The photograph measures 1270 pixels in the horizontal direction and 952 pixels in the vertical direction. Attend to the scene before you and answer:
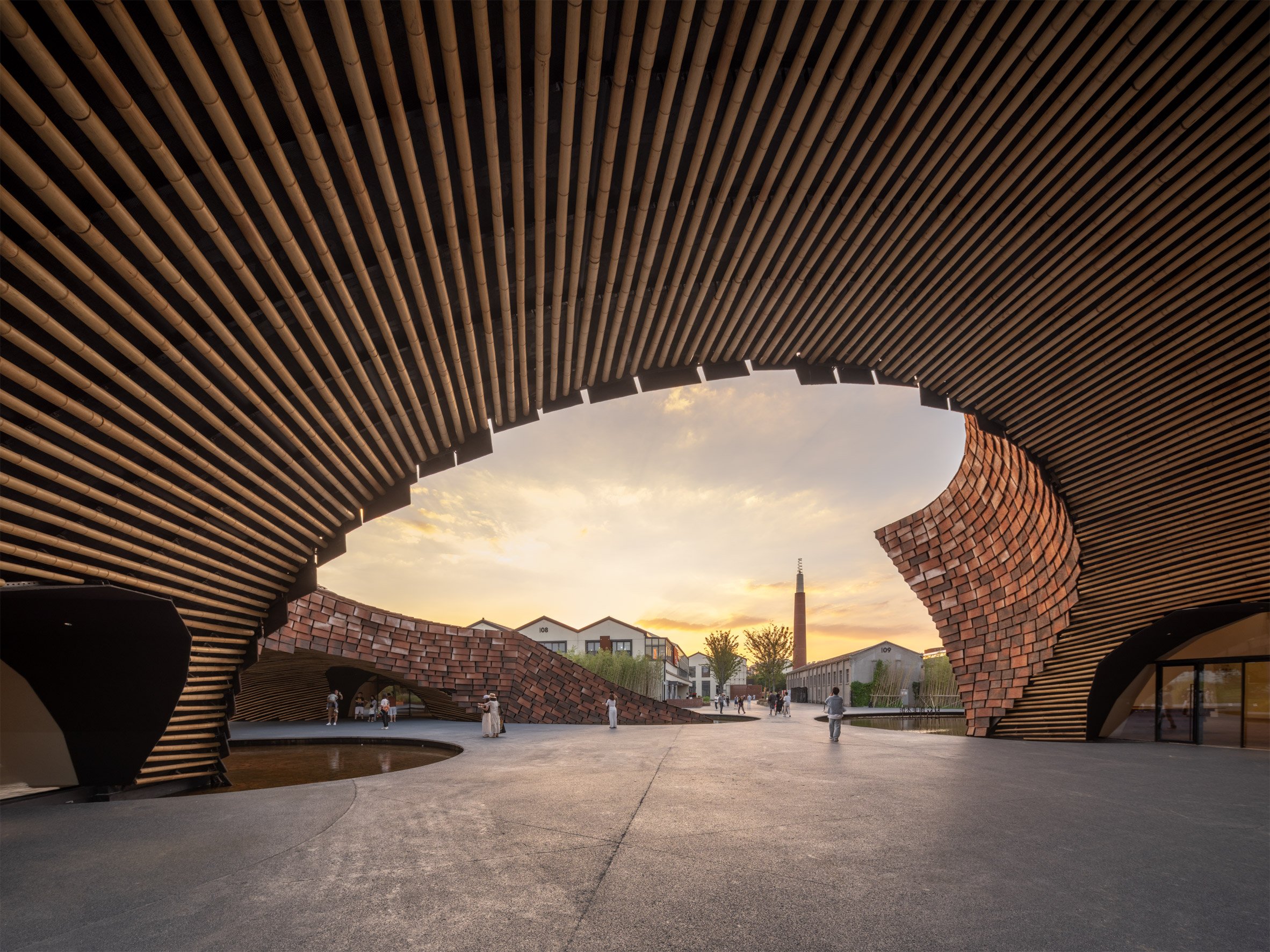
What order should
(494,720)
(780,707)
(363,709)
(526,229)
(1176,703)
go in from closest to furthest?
(526,229), (1176,703), (494,720), (363,709), (780,707)

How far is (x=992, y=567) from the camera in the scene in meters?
14.4

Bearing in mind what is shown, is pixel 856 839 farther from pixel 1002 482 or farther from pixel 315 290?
pixel 1002 482

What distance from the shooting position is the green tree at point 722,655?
45469mm

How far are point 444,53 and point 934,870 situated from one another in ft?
17.2

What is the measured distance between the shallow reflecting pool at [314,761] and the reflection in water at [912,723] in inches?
502

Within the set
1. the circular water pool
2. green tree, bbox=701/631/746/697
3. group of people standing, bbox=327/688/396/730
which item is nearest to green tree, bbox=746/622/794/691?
green tree, bbox=701/631/746/697

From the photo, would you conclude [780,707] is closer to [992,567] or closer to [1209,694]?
[992,567]

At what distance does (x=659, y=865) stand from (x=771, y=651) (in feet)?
152

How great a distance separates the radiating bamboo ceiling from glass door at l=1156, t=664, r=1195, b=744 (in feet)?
22.1

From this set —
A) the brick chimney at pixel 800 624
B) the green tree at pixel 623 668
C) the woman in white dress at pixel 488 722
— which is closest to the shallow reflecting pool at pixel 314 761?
the woman in white dress at pixel 488 722

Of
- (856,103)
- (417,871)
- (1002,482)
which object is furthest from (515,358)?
(1002,482)

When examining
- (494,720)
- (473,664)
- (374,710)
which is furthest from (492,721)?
(374,710)

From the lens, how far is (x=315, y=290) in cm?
454

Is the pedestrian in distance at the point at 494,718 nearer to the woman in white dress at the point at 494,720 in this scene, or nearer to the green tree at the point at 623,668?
the woman in white dress at the point at 494,720
